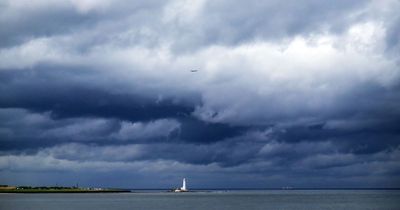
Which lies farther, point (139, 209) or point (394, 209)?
point (139, 209)

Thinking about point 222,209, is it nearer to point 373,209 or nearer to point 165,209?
point 165,209

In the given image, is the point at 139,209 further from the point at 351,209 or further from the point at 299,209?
the point at 351,209

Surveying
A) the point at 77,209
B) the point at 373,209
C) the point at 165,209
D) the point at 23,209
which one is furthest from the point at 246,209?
the point at 23,209

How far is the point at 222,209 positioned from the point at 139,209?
2312 cm

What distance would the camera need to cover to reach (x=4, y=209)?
14250cm

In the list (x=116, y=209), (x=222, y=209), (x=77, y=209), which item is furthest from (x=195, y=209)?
(x=77, y=209)

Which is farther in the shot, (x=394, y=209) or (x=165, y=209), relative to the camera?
(x=165, y=209)

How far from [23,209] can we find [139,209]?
105 ft

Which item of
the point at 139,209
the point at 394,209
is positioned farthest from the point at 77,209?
the point at 394,209

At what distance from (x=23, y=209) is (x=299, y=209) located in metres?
75.3

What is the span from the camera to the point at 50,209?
14912 cm

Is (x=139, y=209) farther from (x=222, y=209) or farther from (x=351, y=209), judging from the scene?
(x=351, y=209)

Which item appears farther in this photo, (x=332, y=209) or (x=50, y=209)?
(x=50, y=209)

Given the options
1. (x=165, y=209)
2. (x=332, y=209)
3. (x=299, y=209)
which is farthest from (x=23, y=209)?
(x=332, y=209)
